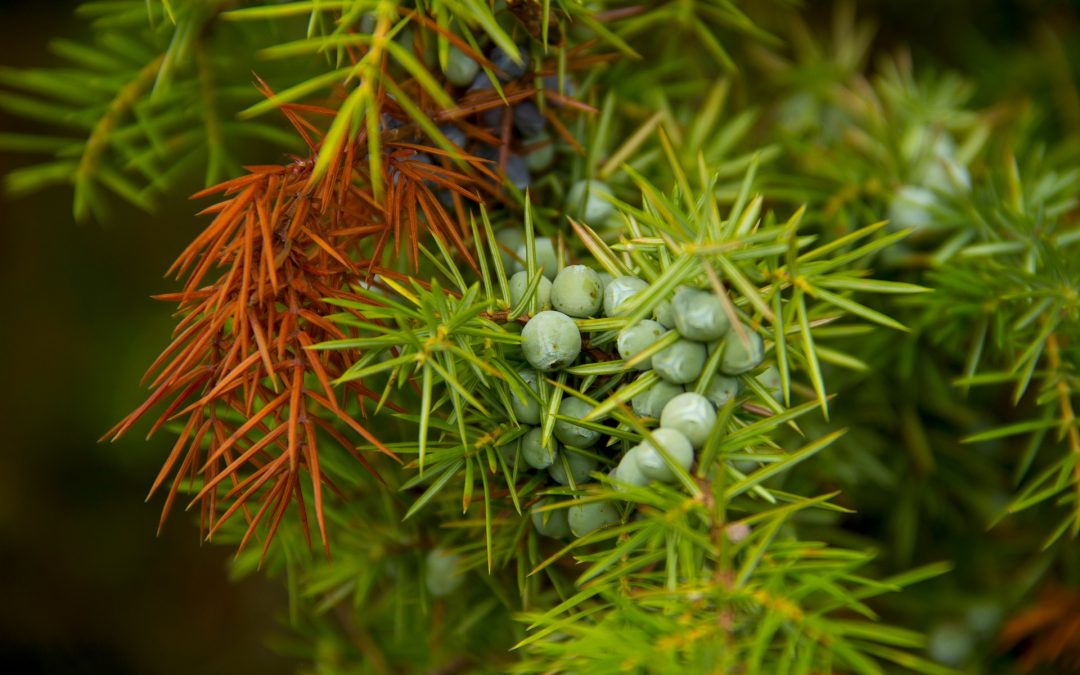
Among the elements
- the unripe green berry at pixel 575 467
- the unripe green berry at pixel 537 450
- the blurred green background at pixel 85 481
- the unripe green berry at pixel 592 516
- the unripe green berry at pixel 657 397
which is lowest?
the blurred green background at pixel 85 481

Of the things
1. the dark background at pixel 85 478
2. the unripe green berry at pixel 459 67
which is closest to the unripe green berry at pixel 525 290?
the unripe green berry at pixel 459 67

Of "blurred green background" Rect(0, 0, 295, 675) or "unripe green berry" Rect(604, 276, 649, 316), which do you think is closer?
"unripe green berry" Rect(604, 276, 649, 316)

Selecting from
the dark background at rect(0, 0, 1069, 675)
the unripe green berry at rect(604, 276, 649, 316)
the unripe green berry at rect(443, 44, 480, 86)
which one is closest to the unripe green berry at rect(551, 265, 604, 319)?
the unripe green berry at rect(604, 276, 649, 316)

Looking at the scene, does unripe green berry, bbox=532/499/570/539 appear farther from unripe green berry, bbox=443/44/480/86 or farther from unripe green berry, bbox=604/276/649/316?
unripe green berry, bbox=443/44/480/86

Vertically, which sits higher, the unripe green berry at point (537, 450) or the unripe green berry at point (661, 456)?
the unripe green berry at point (661, 456)

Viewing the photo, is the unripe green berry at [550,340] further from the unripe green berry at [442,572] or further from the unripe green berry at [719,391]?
the unripe green berry at [442,572]

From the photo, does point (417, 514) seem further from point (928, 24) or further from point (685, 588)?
point (928, 24)
